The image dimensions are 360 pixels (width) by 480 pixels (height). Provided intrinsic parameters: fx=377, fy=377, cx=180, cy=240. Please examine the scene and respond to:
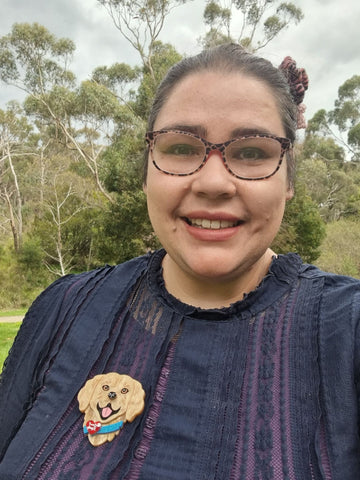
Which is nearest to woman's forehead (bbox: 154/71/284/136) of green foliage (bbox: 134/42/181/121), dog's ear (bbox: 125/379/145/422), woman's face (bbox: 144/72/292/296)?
woman's face (bbox: 144/72/292/296)

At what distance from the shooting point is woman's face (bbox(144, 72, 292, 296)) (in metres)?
0.93

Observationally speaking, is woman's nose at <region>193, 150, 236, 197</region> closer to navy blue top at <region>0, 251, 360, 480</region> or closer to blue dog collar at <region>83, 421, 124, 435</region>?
navy blue top at <region>0, 251, 360, 480</region>

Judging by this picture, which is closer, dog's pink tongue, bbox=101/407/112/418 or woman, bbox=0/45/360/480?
woman, bbox=0/45/360/480

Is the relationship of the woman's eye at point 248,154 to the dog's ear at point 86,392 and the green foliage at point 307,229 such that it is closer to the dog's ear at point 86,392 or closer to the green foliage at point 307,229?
the dog's ear at point 86,392

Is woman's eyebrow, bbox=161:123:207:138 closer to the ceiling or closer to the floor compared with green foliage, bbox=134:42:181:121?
closer to the floor

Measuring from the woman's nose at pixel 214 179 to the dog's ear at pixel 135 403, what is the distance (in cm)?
51

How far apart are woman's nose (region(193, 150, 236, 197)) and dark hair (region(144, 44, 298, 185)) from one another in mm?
224

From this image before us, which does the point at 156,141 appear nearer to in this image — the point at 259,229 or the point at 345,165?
the point at 259,229

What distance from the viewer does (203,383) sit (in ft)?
2.97

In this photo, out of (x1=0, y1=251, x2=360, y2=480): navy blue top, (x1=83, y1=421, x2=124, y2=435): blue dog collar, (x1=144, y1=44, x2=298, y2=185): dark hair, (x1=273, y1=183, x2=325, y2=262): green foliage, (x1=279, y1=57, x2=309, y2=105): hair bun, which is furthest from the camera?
(x1=273, y1=183, x2=325, y2=262): green foliage

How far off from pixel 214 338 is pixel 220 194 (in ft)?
1.20

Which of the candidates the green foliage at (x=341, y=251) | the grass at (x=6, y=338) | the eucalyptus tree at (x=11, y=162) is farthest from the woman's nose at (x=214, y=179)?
the eucalyptus tree at (x=11, y=162)

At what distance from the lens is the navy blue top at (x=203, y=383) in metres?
0.78

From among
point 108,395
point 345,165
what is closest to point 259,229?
point 108,395
